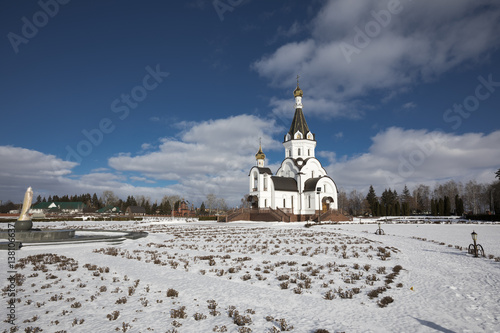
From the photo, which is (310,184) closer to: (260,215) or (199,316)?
(260,215)

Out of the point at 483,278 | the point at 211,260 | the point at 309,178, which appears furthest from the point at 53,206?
the point at 483,278

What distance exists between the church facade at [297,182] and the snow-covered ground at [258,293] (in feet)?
118

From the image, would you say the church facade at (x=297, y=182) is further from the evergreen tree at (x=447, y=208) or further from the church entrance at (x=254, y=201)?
the evergreen tree at (x=447, y=208)

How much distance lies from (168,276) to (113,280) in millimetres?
1710

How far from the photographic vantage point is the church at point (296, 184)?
5003 cm

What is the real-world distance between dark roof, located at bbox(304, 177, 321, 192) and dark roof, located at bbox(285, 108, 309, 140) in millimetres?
9203

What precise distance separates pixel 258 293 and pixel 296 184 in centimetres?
4551

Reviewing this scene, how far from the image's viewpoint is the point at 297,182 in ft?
173

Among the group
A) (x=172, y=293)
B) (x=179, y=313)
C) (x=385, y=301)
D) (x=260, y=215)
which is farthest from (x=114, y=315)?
(x=260, y=215)

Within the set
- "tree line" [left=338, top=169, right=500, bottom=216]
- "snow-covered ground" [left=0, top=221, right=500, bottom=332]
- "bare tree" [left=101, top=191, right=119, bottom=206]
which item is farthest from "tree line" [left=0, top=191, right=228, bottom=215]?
"snow-covered ground" [left=0, top=221, right=500, bottom=332]

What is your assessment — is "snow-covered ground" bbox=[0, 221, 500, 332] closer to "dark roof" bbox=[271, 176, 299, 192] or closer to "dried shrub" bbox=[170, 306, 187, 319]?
"dried shrub" bbox=[170, 306, 187, 319]

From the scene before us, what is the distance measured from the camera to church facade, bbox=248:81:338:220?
50.3m

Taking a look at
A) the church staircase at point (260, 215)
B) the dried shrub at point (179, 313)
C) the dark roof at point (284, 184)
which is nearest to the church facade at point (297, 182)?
the dark roof at point (284, 184)

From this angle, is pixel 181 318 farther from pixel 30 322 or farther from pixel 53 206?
pixel 53 206
